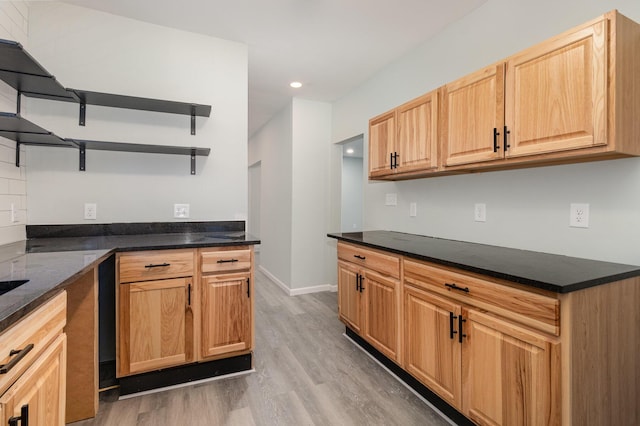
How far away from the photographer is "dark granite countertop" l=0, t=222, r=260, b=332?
971mm

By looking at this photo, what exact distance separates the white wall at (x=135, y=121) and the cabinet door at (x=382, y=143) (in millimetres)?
1207

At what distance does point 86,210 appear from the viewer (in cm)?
240

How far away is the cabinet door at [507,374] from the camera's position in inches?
49.2

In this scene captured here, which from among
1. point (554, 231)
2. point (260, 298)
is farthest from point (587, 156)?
point (260, 298)

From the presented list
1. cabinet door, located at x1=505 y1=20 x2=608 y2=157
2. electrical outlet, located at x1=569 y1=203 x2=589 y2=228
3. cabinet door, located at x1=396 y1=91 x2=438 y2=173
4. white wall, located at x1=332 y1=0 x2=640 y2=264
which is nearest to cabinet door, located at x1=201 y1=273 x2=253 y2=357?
cabinet door, located at x1=396 y1=91 x2=438 y2=173

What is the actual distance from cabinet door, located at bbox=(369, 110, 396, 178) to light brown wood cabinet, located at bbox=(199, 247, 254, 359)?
1382 mm

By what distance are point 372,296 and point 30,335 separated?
1952 mm

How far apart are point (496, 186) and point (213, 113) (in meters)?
2.34

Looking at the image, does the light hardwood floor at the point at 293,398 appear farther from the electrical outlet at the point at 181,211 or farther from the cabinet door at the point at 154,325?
the electrical outlet at the point at 181,211

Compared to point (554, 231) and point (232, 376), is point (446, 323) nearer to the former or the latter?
point (554, 231)

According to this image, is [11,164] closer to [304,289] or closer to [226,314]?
[226,314]

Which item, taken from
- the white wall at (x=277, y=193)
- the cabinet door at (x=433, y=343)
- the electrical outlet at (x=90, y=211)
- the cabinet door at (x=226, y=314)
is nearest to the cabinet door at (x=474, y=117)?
the cabinet door at (x=433, y=343)

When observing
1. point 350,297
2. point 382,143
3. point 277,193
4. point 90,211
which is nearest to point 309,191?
point 277,193

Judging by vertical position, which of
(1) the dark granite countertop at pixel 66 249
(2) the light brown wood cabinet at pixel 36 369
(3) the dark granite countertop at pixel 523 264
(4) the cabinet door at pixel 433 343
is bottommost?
(4) the cabinet door at pixel 433 343
